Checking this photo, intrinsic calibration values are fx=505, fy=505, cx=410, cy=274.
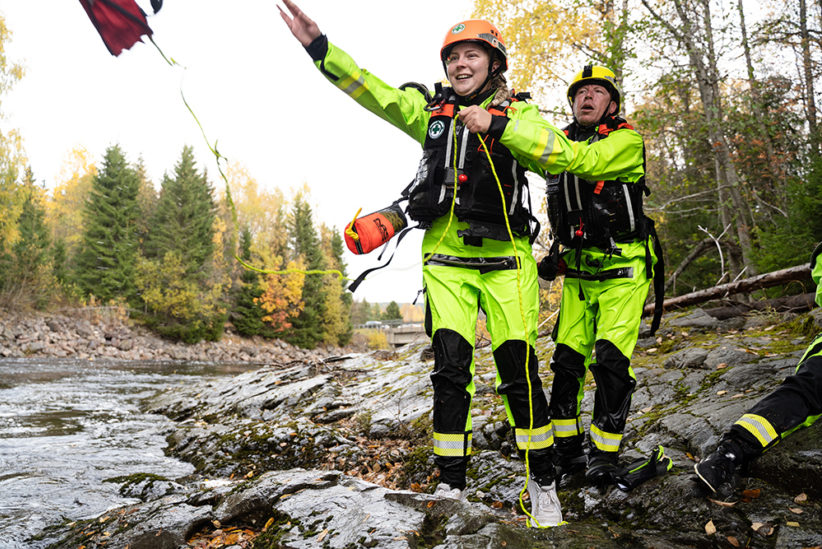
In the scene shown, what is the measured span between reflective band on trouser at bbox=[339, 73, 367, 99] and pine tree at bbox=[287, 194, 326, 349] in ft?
132

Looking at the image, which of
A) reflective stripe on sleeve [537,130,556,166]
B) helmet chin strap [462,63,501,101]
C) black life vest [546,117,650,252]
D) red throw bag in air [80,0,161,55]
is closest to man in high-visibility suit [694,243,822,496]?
black life vest [546,117,650,252]

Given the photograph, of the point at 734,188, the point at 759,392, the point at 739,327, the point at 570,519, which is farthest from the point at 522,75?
the point at 570,519

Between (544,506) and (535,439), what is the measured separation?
0.39m

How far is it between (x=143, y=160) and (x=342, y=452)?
50407mm

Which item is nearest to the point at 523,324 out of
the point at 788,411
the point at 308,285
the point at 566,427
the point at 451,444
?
the point at 451,444

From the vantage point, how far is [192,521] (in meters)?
3.11

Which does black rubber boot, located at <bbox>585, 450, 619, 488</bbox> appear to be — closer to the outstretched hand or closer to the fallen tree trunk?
the fallen tree trunk

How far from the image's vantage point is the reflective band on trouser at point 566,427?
12.0 ft

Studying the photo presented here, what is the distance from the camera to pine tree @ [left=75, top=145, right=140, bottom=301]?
116 feet

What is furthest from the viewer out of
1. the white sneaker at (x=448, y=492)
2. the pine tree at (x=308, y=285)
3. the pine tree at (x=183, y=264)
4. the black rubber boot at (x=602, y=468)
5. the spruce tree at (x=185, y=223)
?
the pine tree at (x=308, y=285)

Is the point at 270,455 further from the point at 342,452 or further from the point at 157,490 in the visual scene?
the point at 157,490

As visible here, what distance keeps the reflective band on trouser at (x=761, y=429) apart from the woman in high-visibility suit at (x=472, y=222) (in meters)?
1.09

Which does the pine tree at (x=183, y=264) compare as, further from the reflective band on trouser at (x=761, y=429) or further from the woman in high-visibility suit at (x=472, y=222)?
the reflective band on trouser at (x=761, y=429)

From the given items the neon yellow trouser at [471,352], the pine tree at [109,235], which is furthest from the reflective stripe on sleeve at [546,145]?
the pine tree at [109,235]
